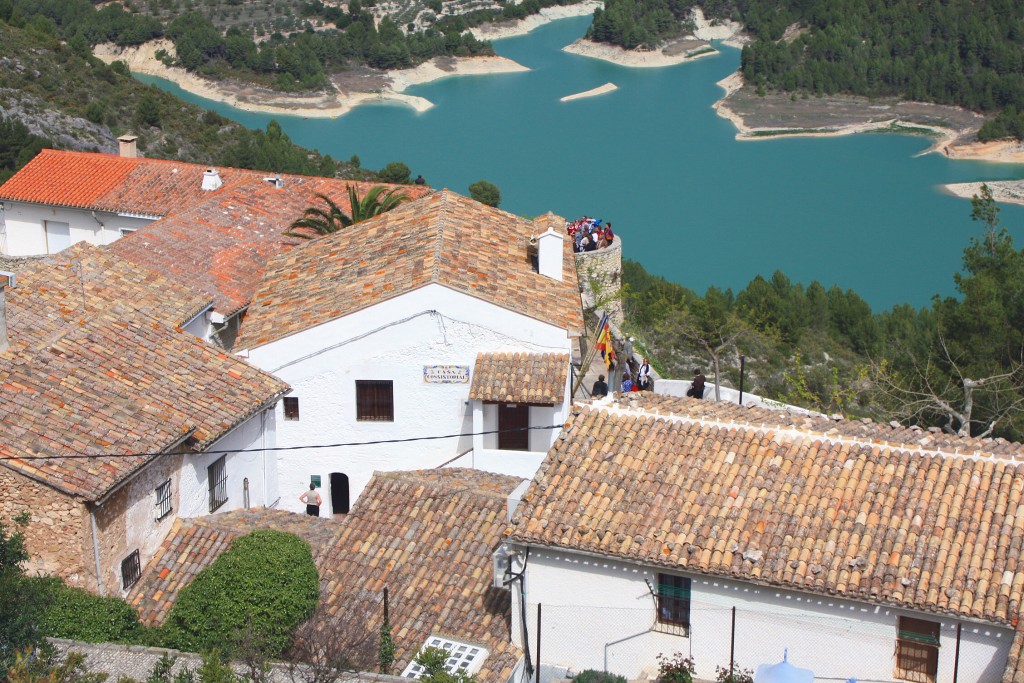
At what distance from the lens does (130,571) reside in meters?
17.4

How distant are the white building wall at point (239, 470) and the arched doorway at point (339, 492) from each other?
0.98 m

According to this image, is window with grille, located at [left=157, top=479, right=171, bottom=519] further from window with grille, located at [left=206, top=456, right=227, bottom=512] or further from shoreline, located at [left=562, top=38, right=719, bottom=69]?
shoreline, located at [left=562, top=38, right=719, bottom=69]

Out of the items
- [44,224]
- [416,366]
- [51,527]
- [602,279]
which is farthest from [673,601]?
[44,224]

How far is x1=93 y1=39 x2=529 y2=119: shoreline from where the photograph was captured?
117188mm

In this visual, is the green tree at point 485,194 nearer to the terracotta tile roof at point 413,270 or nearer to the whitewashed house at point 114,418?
the terracotta tile roof at point 413,270

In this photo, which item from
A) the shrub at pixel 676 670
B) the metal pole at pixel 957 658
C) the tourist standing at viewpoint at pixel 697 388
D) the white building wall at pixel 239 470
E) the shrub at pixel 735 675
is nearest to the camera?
the metal pole at pixel 957 658

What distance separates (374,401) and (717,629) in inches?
352

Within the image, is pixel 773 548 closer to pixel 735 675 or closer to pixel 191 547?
pixel 735 675

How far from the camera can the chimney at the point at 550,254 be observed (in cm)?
2323

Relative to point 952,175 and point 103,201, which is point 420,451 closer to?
point 103,201

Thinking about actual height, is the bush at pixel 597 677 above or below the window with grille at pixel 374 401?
below

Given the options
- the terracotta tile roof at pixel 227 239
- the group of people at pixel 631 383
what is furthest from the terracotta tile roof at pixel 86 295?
the group of people at pixel 631 383

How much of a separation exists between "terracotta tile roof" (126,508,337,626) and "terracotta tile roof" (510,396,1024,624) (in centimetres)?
434

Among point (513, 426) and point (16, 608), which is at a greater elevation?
point (16, 608)
